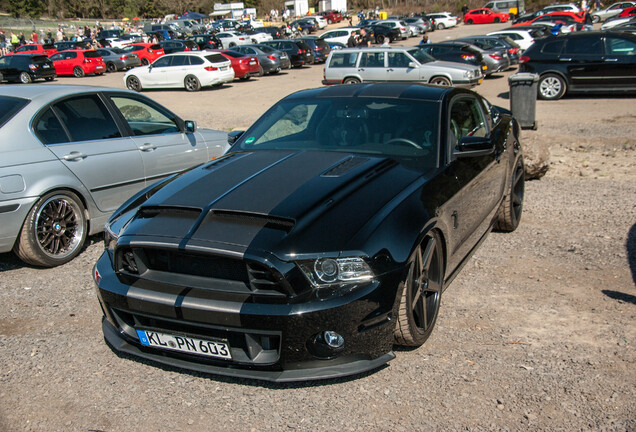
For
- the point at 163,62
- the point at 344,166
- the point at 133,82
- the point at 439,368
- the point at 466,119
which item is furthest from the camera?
the point at 133,82

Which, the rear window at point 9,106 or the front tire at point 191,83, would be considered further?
the front tire at point 191,83

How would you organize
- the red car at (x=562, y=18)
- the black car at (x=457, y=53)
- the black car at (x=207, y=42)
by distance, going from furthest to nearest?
the black car at (x=207, y=42), the red car at (x=562, y=18), the black car at (x=457, y=53)

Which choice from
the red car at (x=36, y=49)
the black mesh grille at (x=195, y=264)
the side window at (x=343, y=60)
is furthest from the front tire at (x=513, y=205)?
the red car at (x=36, y=49)

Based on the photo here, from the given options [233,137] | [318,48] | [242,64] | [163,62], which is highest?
[318,48]

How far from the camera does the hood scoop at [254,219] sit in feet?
11.0

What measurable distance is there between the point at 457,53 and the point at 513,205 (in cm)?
1797

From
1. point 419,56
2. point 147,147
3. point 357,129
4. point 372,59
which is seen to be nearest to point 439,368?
point 357,129

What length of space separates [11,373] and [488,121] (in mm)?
4410

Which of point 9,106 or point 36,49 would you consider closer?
point 9,106

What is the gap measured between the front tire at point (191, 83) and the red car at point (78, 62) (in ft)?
39.9

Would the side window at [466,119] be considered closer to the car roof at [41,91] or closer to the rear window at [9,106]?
the car roof at [41,91]

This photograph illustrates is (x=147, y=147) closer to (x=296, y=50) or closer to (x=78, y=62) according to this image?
(x=296, y=50)

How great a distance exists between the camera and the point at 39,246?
17.9 feet

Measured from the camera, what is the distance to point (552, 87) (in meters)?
17.1
